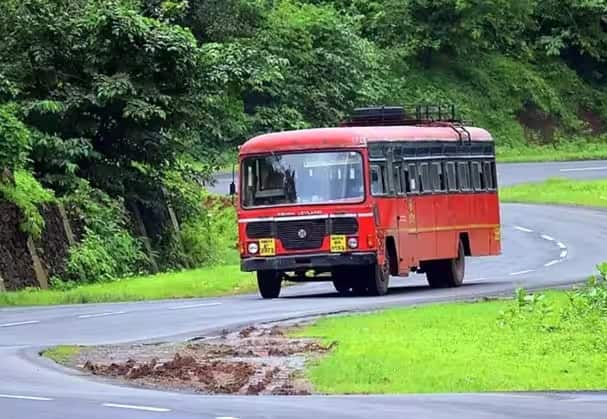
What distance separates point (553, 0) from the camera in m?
67.3

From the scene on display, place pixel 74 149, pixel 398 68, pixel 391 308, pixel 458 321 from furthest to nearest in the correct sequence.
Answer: pixel 398 68, pixel 74 149, pixel 391 308, pixel 458 321

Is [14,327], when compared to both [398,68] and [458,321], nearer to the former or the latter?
[458,321]

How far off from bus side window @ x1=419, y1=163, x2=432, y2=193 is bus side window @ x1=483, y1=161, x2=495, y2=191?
2.81m

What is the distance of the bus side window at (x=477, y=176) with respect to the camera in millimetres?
34219

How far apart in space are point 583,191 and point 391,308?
29404mm

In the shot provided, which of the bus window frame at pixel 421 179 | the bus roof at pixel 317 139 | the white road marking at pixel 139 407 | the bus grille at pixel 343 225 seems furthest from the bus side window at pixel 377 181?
the white road marking at pixel 139 407

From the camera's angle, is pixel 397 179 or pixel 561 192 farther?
pixel 561 192

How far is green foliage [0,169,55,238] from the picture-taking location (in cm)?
3250

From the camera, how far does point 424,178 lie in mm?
32094

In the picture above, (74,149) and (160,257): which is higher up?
(74,149)

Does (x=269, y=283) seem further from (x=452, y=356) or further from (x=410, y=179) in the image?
(x=452, y=356)

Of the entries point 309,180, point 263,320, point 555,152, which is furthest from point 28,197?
point 555,152

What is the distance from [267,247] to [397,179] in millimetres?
2996

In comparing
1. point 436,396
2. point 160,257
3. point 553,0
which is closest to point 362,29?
point 553,0
